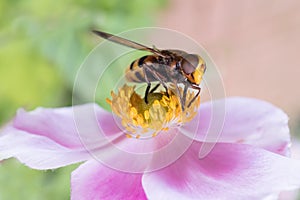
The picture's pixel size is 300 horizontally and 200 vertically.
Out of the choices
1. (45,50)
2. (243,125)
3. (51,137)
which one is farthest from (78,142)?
(45,50)

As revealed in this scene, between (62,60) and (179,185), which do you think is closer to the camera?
(179,185)

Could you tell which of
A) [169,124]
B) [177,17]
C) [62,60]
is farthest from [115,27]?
[177,17]

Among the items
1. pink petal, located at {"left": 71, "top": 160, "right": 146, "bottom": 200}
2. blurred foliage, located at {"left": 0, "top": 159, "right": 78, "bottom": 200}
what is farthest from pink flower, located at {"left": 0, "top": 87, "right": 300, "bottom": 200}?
blurred foliage, located at {"left": 0, "top": 159, "right": 78, "bottom": 200}

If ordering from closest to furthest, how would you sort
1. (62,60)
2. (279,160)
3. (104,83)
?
(279,160) → (104,83) → (62,60)

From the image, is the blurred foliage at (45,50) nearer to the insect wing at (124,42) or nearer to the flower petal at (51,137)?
the flower petal at (51,137)

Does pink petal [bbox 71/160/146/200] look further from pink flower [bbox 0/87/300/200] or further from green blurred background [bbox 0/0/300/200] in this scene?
green blurred background [bbox 0/0/300/200]

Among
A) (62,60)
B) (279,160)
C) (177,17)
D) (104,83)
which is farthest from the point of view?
(177,17)

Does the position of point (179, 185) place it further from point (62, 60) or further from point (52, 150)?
point (62, 60)
